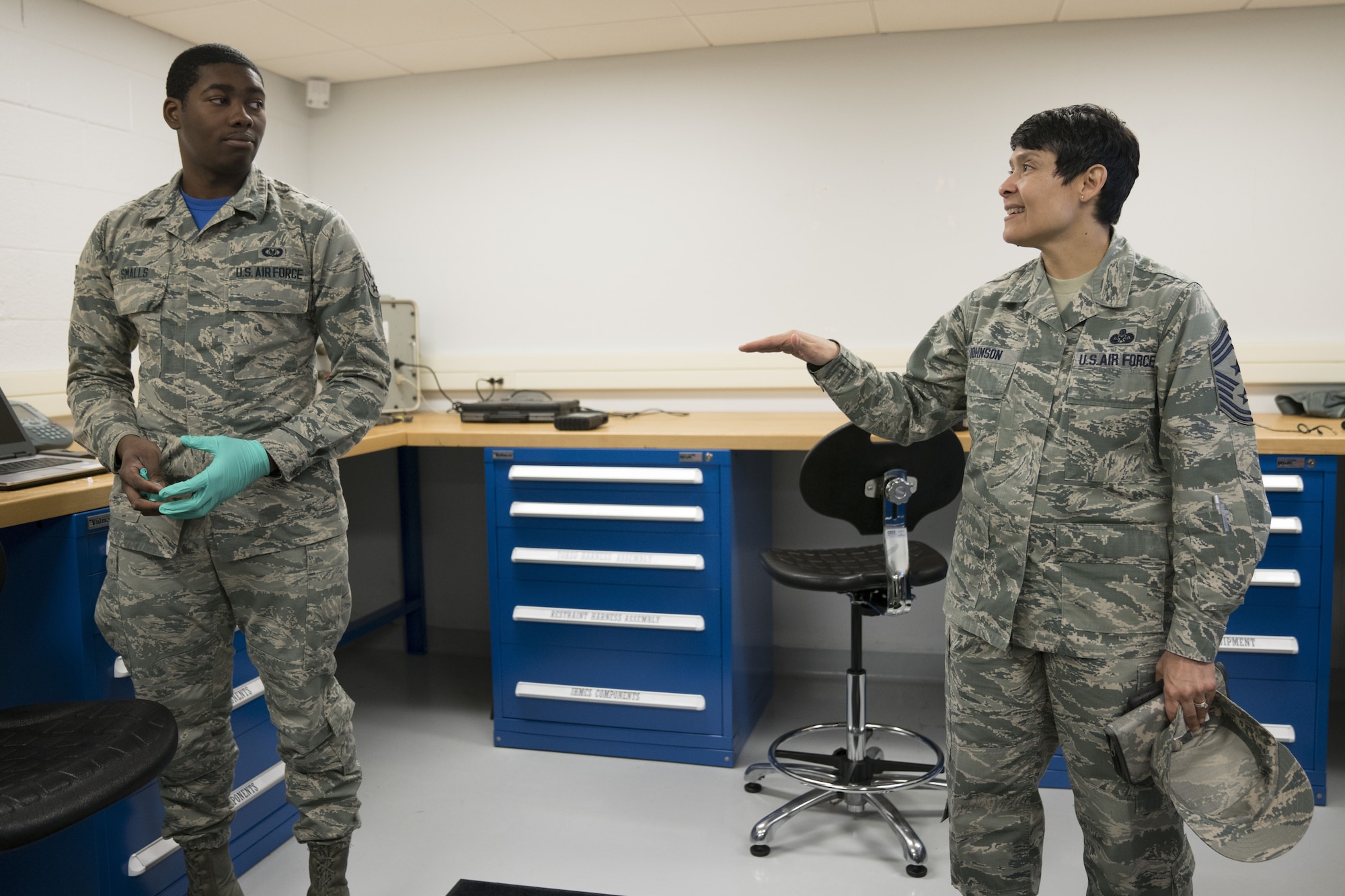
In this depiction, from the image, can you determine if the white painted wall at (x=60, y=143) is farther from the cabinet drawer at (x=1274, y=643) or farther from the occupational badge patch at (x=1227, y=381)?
the cabinet drawer at (x=1274, y=643)

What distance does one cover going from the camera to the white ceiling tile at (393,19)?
9.86 feet

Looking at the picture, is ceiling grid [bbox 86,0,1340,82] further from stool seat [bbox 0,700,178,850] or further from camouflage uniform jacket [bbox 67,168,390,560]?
stool seat [bbox 0,700,178,850]

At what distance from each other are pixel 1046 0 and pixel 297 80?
2826 mm

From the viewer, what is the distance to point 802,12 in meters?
3.11

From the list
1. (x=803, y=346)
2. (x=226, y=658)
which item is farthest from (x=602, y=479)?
(x=803, y=346)

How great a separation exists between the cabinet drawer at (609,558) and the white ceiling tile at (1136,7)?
6.74 feet

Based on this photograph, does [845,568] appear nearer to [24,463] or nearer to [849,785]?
[849,785]

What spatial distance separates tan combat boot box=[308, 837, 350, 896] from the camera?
1.86 metres

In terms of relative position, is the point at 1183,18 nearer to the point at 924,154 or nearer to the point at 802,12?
the point at 924,154

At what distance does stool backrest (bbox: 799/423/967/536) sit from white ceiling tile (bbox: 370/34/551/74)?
2.02m

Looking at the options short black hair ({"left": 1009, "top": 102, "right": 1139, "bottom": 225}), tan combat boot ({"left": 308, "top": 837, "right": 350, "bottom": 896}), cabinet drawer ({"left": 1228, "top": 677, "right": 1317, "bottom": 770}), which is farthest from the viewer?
cabinet drawer ({"left": 1228, "top": 677, "right": 1317, "bottom": 770})

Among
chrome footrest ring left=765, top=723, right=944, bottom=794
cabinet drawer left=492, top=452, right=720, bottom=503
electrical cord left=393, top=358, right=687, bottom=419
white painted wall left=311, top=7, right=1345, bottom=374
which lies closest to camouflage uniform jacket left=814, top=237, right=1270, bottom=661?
chrome footrest ring left=765, top=723, right=944, bottom=794

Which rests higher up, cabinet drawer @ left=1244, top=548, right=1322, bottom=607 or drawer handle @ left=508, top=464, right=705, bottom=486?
drawer handle @ left=508, top=464, right=705, bottom=486

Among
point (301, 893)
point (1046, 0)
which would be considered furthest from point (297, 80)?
point (301, 893)
